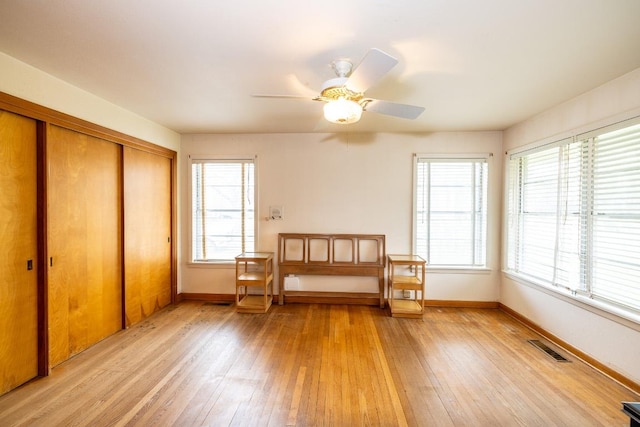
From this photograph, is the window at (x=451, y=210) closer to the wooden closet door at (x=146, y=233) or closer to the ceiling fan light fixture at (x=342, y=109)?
the ceiling fan light fixture at (x=342, y=109)

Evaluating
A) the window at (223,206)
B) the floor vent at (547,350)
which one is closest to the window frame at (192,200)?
the window at (223,206)

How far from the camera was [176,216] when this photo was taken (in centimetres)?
416

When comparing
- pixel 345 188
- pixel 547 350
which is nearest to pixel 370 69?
pixel 345 188

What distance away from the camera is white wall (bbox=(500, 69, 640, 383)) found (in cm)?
223

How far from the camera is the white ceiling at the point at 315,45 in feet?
5.02

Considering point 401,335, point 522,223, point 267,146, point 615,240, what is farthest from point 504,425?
point 267,146

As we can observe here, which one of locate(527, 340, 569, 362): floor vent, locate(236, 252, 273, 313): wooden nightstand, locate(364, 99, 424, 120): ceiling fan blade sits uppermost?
locate(364, 99, 424, 120): ceiling fan blade

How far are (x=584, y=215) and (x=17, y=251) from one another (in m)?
4.79

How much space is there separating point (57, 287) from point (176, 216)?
182 cm

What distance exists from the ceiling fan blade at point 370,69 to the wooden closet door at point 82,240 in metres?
2.52

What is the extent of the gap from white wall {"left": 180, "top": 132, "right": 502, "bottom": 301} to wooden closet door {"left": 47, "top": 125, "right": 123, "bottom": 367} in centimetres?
122

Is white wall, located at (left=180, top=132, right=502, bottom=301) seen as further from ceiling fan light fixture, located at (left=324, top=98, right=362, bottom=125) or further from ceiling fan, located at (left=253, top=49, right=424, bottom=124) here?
ceiling fan light fixture, located at (left=324, top=98, right=362, bottom=125)

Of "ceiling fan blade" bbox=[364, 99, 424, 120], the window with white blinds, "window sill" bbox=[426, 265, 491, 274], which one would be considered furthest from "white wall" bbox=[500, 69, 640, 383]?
"ceiling fan blade" bbox=[364, 99, 424, 120]

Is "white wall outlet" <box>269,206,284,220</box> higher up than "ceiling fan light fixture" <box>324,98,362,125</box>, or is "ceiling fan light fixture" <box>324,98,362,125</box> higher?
"ceiling fan light fixture" <box>324,98,362,125</box>
